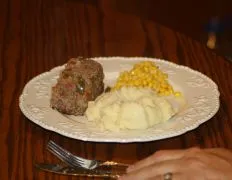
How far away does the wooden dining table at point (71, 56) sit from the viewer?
136 cm

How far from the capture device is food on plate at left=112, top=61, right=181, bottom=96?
5.09 ft

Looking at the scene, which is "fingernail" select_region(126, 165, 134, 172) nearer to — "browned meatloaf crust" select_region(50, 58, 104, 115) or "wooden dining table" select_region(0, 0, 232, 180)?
"wooden dining table" select_region(0, 0, 232, 180)

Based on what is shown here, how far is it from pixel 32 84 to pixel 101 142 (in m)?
0.31

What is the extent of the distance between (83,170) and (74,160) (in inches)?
1.9

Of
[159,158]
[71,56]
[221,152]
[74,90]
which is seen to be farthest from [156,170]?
[71,56]

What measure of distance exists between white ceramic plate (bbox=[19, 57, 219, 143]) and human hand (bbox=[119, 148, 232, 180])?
12 cm

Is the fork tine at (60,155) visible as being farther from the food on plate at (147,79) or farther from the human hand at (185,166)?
the food on plate at (147,79)

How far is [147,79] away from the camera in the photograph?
1.55 m

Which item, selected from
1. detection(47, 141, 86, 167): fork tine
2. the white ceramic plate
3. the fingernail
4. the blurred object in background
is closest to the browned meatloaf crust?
the white ceramic plate

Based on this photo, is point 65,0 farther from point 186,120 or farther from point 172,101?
point 186,120

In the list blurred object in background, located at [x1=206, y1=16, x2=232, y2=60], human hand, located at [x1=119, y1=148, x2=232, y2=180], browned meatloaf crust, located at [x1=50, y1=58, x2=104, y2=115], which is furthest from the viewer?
blurred object in background, located at [x1=206, y1=16, x2=232, y2=60]

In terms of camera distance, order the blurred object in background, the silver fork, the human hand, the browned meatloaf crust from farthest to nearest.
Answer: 1. the blurred object in background
2. the browned meatloaf crust
3. the silver fork
4. the human hand

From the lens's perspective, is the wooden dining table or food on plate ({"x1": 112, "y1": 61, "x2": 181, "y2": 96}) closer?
the wooden dining table

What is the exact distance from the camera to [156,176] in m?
1.18
